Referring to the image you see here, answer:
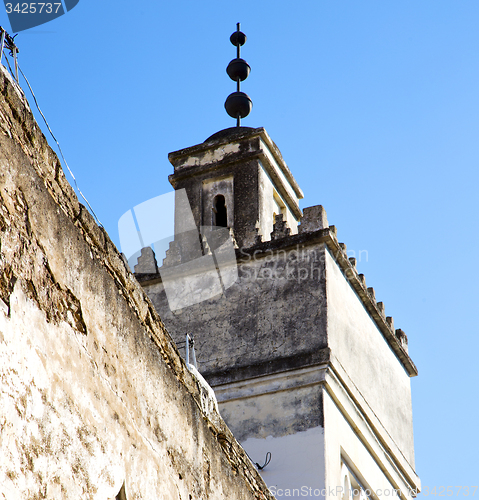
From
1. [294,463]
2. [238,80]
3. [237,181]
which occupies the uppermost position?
[238,80]

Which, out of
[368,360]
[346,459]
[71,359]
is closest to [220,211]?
[368,360]

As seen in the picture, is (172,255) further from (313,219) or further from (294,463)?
(294,463)

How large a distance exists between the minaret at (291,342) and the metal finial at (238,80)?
142cm

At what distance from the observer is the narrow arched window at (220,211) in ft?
43.9

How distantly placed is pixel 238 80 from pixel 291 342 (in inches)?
242

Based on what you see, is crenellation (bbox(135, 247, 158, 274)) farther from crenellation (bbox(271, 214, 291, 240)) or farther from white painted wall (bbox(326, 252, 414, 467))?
white painted wall (bbox(326, 252, 414, 467))

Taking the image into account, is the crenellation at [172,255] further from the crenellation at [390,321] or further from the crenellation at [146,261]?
the crenellation at [390,321]

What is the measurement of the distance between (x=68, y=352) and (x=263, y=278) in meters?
8.19

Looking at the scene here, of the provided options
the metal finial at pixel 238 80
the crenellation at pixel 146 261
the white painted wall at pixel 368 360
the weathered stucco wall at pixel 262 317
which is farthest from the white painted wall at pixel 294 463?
the metal finial at pixel 238 80

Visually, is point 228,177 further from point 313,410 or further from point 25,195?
point 25,195

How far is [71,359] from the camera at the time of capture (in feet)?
13.8

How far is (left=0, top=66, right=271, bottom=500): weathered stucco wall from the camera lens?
3.76m

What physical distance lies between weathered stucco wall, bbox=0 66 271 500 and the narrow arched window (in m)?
8.02

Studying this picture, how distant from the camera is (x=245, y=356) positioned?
11828 millimetres
